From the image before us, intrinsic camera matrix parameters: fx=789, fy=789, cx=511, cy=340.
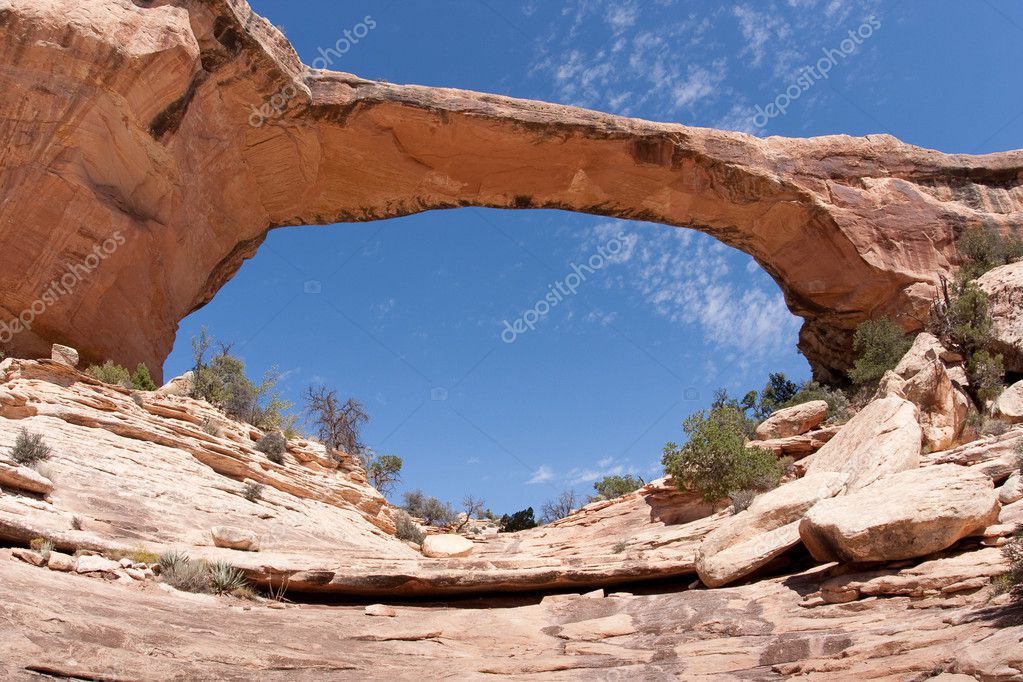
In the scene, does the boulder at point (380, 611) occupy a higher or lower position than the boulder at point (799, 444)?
lower

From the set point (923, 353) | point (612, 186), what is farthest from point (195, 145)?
point (923, 353)

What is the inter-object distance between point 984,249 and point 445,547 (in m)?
16.5

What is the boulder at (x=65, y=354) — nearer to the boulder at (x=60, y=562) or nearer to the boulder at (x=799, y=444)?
the boulder at (x=60, y=562)

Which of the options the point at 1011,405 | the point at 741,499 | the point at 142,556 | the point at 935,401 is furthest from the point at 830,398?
the point at 142,556

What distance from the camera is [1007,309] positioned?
18.2 metres

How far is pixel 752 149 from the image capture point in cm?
2098

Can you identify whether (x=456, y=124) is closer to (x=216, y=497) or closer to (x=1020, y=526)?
(x=216, y=497)

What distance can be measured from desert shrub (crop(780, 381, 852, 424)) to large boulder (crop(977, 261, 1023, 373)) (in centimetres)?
349

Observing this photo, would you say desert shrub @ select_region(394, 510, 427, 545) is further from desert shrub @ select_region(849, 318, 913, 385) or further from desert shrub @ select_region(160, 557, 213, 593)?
desert shrub @ select_region(849, 318, 913, 385)

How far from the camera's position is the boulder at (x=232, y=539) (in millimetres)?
9164

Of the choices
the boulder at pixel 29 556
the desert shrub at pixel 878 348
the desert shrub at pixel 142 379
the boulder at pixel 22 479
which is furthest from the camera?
the desert shrub at pixel 878 348

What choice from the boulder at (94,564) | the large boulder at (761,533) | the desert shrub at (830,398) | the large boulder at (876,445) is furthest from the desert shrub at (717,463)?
the boulder at (94,564)

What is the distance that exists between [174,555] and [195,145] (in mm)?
11330

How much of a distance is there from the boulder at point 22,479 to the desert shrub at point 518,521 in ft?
54.7
